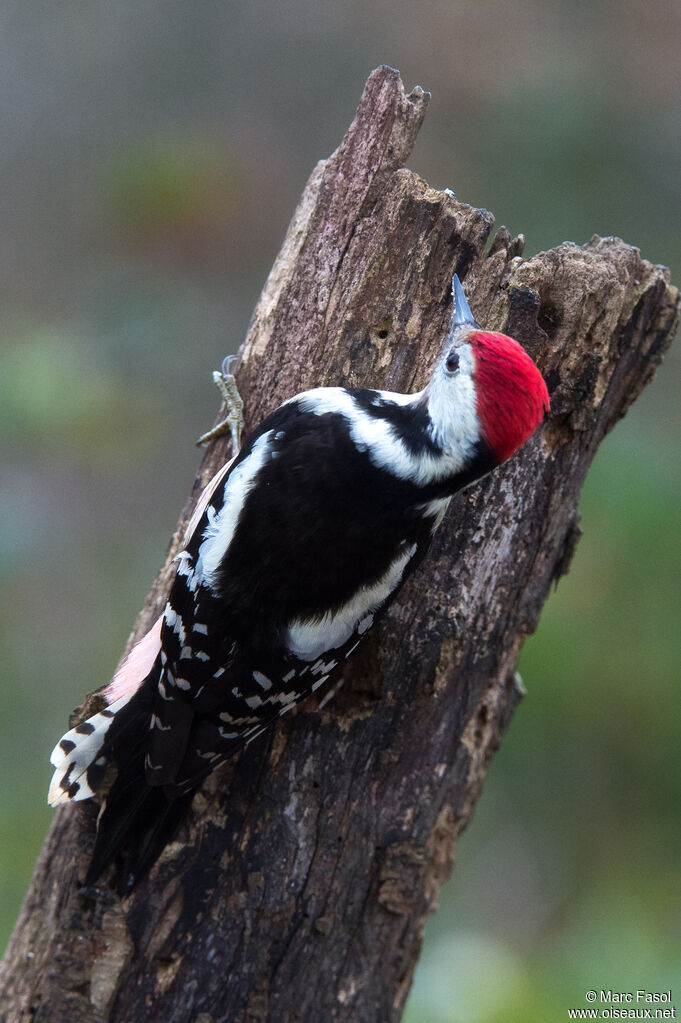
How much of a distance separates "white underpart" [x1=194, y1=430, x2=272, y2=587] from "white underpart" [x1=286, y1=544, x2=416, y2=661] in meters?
0.22

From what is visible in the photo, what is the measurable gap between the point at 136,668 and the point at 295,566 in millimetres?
550

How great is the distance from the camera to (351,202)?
2.20 meters

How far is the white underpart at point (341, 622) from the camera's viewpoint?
1883mm

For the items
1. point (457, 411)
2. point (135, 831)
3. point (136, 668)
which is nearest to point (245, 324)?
point (136, 668)

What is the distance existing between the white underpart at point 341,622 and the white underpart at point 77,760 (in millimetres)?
530

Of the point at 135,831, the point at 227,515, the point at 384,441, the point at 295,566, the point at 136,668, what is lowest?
the point at 135,831

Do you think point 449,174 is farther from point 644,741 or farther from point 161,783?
point 161,783

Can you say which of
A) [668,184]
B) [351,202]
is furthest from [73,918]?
[668,184]

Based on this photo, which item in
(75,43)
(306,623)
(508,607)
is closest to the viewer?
(306,623)

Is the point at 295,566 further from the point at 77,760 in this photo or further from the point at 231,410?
the point at 77,760

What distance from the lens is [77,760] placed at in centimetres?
202

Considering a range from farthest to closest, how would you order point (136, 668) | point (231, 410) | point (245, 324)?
point (245, 324), point (231, 410), point (136, 668)

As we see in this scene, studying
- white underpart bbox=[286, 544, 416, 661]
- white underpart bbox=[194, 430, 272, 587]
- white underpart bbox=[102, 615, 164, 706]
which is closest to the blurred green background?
white underpart bbox=[102, 615, 164, 706]

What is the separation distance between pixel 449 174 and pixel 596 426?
10.4ft
